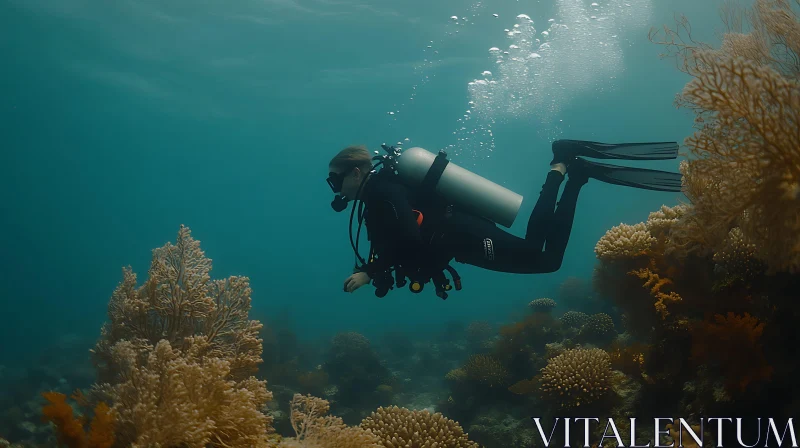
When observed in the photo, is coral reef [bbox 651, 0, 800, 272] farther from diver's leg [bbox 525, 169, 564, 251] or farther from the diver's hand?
the diver's hand

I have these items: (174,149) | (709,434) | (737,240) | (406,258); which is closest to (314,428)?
(406,258)

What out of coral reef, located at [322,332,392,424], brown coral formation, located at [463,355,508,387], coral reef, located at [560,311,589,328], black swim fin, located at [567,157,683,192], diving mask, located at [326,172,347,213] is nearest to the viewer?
black swim fin, located at [567,157,683,192]

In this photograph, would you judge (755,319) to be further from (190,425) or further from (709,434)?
(190,425)

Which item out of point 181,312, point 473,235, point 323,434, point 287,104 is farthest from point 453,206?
point 287,104

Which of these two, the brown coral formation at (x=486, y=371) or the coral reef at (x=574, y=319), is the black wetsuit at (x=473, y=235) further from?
the coral reef at (x=574, y=319)

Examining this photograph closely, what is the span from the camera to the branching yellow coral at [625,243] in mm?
5707

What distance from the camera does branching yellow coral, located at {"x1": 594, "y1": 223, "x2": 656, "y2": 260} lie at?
5.71 m

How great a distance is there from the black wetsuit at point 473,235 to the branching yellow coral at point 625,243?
71 cm

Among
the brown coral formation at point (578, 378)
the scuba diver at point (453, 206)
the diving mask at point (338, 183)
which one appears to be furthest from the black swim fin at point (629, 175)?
the diving mask at point (338, 183)

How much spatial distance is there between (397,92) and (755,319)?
4007 cm

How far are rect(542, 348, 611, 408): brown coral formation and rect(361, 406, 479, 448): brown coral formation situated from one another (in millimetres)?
1656

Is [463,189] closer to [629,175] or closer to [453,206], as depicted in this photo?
[453,206]

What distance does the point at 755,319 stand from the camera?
371 cm

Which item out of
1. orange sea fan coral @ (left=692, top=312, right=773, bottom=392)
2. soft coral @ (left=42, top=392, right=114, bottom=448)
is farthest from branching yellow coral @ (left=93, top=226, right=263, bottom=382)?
orange sea fan coral @ (left=692, top=312, right=773, bottom=392)
